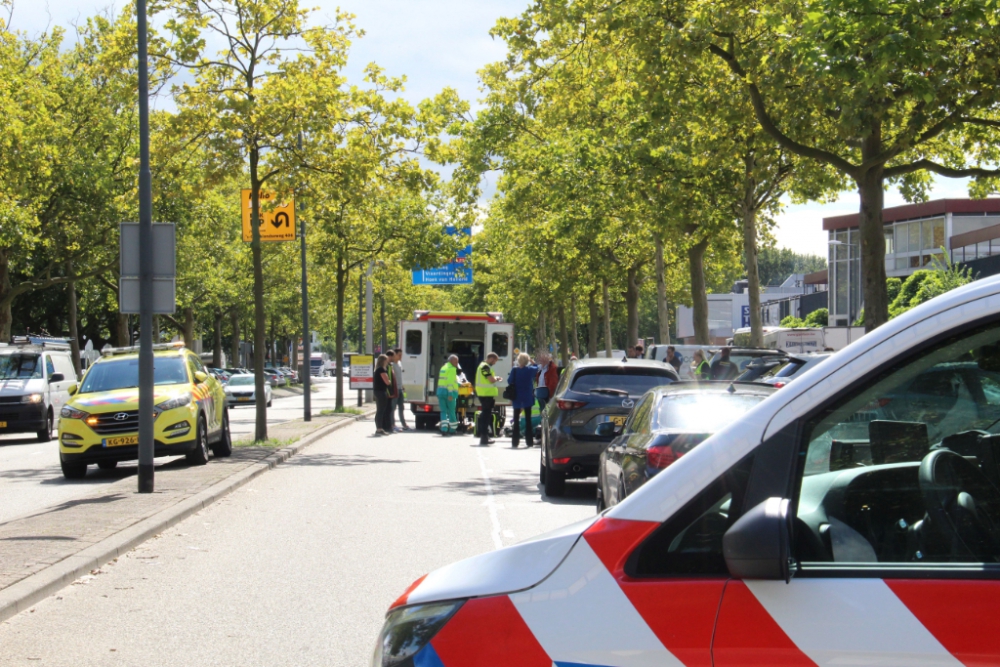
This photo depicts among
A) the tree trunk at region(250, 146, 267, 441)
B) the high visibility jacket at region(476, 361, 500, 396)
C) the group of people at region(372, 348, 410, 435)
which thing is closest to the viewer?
the tree trunk at region(250, 146, 267, 441)

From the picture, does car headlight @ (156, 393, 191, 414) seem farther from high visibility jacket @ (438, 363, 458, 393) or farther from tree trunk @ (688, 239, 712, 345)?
tree trunk @ (688, 239, 712, 345)

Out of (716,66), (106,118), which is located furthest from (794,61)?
(106,118)

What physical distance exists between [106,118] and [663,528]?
3346 centimetres

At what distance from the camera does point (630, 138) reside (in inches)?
875

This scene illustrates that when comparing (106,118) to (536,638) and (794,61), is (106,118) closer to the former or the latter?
(794,61)

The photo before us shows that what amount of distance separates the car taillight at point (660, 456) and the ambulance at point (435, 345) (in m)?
20.0

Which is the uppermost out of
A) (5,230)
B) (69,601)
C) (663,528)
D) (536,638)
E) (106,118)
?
(106,118)

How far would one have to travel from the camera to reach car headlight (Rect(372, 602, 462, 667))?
9.37 ft

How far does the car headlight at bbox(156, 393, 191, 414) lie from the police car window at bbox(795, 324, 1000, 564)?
14003mm

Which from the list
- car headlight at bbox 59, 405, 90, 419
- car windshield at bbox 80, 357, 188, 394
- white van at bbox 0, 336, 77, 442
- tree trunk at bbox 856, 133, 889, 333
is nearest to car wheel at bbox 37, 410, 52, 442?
white van at bbox 0, 336, 77, 442

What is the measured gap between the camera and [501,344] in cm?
3070

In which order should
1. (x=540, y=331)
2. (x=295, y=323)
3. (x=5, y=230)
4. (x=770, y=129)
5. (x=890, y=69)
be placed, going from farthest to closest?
(x=295, y=323)
(x=540, y=331)
(x=5, y=230)
(x=770, y=129)
(x=890, y=69)

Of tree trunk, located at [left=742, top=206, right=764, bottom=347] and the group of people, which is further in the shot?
the group of people

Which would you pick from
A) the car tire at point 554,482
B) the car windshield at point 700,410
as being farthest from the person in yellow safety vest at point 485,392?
the car windshield at point 700,410
